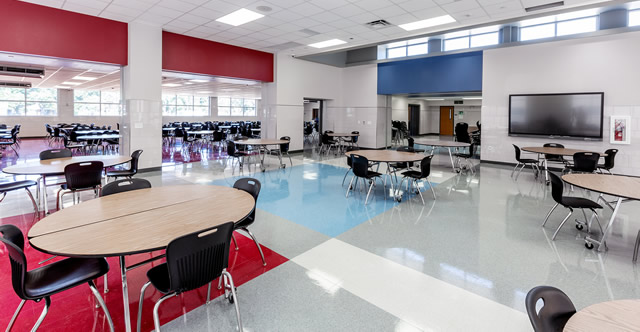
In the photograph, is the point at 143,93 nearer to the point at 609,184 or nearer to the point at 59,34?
the point at 59,34

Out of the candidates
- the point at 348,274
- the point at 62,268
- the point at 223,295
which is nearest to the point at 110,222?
the point at 62,268

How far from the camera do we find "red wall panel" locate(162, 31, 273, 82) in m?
8.23

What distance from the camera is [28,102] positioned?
16797mm

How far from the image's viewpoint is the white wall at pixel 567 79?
7.36 metres

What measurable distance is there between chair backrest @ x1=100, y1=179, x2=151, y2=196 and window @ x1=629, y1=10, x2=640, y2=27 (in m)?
10.4

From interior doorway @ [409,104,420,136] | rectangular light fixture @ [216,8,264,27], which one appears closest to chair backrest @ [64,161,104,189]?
rectangular light fixture @ [216,8,264,27]

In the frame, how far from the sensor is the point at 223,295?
8.30 ft

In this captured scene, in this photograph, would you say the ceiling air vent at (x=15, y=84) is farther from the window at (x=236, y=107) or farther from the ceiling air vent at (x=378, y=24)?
the ceiling air vent at (x=378, y=24)

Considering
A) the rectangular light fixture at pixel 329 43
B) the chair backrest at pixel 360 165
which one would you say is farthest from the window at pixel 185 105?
the chair backrest at pixel 360 165

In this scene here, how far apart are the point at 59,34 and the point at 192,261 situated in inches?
282

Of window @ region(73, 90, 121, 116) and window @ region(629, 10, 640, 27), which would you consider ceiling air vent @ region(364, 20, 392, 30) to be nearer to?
window @ region(629, 10, 640, 27)

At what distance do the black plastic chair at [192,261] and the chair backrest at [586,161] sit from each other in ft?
A: 22.3

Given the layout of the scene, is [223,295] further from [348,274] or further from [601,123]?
[601,123]

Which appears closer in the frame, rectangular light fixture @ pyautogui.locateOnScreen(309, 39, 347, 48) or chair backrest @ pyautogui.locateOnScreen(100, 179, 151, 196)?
chair backrest @ pyautogui.locateOnScreen(100, 179, 151, 196)
